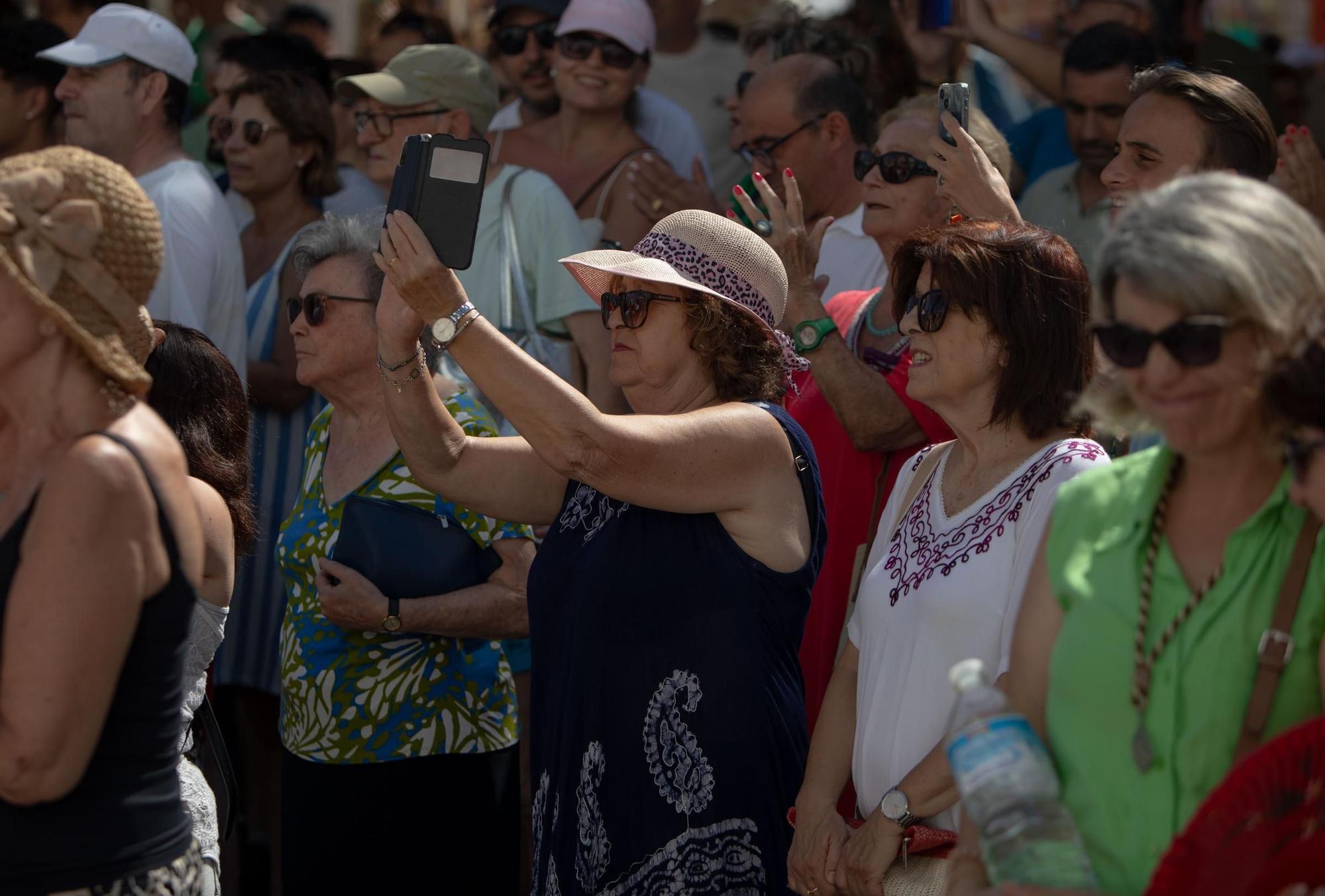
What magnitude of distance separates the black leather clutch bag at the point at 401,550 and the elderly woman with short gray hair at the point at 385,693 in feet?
0.11

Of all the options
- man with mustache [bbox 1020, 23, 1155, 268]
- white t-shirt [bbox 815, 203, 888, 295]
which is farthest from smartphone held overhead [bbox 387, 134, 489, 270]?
man with mustache [bbox 1020, 23, 1155, 268]

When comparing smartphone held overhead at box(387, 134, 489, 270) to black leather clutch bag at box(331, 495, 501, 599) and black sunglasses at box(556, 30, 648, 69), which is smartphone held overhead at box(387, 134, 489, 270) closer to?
black leather clutch bag at box(331, 495, 501, 599)

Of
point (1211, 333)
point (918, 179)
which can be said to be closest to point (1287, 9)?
point (918, 179)

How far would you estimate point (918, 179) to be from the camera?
4312mm

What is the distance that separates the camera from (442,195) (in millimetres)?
2879

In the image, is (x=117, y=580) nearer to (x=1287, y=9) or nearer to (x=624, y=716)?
(x=624, y=716)

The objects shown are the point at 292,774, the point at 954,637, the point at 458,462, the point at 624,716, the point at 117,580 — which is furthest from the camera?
the point at 292,774

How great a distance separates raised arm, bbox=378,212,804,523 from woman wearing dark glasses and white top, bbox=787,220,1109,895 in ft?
1.03

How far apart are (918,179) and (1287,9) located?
4025 mm

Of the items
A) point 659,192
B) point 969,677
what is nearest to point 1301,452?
point 969,677

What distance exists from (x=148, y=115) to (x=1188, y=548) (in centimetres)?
449

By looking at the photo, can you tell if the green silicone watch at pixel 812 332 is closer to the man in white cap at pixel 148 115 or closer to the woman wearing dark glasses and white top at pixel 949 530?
the woman wearing dark glasses and white top at pixel 949 530

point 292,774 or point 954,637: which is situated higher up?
point 954,637

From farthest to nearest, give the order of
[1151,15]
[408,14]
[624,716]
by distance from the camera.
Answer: [408,14] → [1151,15] → [624,716]
